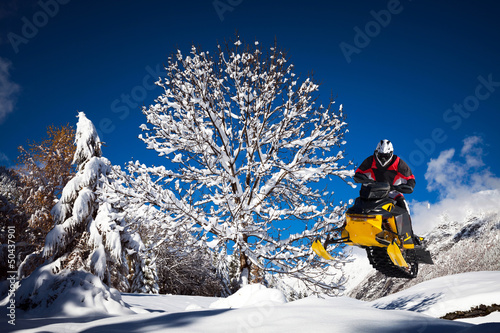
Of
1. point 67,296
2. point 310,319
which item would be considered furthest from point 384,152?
point 67,296

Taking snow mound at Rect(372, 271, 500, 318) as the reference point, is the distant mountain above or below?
above

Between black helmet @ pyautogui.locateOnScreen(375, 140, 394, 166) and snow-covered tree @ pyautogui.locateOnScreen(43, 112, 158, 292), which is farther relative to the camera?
snow-covered tree @ pyautogui.locateOnScreen(43, 112, 158, 292)

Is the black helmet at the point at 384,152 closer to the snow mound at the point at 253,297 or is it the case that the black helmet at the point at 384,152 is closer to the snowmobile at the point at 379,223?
the snowmobile at the point at 379,223

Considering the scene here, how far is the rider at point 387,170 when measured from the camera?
2.91 m

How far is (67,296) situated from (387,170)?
6612mm

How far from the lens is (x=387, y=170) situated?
3.06 meters

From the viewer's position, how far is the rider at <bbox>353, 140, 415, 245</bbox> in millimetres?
2908

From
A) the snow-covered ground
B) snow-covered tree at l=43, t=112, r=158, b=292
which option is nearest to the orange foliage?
snow-covered tree at l=43, t=112, r=158, b=292

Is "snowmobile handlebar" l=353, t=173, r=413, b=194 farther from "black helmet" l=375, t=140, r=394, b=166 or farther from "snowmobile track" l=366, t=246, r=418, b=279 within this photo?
"snowmobile track" l=366, t=246, r=418, b=279

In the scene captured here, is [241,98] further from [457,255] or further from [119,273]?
[119,273]

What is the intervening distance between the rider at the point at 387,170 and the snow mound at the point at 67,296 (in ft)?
18.9

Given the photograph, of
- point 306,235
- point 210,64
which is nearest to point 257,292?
point 306,235

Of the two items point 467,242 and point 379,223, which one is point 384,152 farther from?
point 467,242

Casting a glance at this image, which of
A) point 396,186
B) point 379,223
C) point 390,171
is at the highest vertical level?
point 390,171
